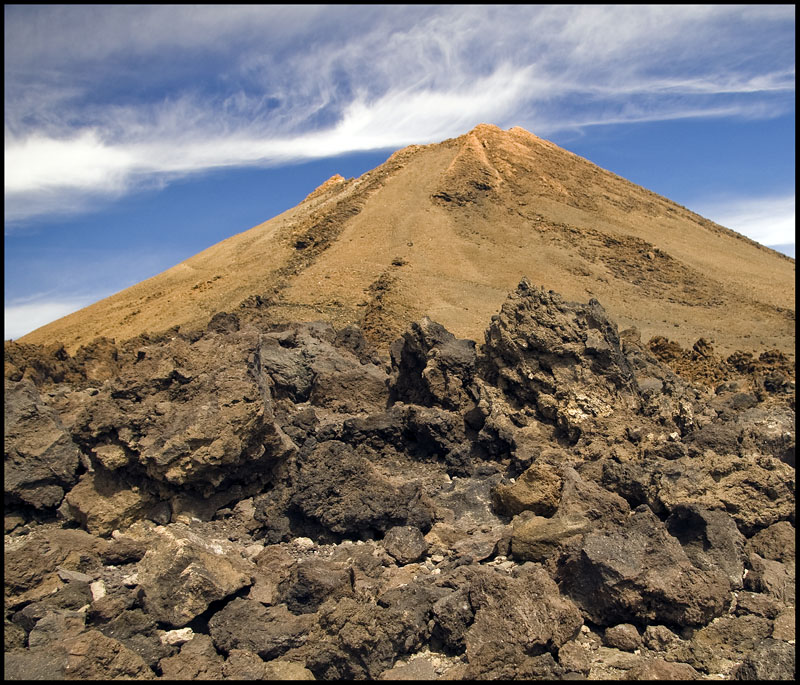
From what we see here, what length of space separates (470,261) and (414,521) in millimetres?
25168

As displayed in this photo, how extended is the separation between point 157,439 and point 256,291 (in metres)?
22.8

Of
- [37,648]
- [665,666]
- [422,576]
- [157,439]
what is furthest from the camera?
[157,439]

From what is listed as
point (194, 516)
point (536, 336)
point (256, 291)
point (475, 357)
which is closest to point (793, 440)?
point (536, 336)

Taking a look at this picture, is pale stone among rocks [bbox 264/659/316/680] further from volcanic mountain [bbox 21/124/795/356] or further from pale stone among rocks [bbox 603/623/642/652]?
volcanic mountain [bbox 21/124/795/356]

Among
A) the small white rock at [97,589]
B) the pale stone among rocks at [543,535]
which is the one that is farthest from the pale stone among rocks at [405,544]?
the small white rock at [97,589]

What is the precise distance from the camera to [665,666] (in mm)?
5008

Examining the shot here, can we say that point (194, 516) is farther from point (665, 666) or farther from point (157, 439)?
point (665, 666)

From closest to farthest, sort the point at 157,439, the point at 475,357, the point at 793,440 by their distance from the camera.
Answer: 1. the point at 157,439
2. the point at 793,440
3. the point at 475,357

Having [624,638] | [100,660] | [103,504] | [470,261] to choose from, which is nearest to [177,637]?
[100,660]

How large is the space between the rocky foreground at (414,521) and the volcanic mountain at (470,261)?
12.9 metres

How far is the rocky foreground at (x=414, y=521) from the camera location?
541 cm

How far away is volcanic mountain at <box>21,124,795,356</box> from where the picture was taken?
90.2ft

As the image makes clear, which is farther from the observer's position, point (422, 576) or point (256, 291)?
point (256, 291)

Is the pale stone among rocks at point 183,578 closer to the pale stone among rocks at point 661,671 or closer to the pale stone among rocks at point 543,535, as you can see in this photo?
the pale stone among rocks at point 543,535
